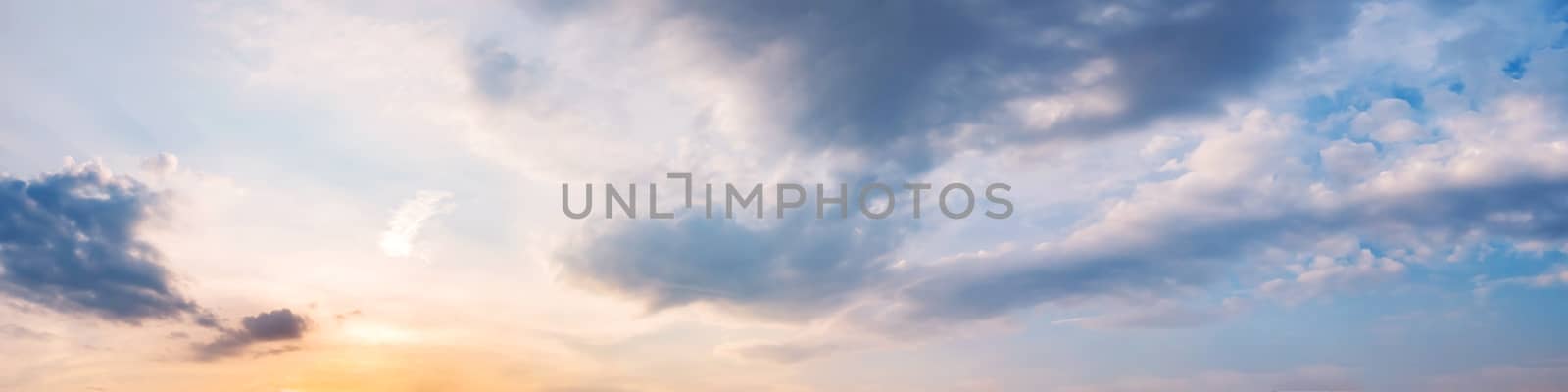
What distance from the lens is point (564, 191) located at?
439 feet

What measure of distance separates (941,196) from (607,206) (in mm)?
58721

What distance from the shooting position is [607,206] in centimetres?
13250

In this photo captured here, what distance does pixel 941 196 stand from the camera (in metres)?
138

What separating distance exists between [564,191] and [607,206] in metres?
8.31

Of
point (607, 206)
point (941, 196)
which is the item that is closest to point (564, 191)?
point (607, 206)

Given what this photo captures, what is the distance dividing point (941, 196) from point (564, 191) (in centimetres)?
6634

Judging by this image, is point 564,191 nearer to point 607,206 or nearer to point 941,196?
point 607,206
